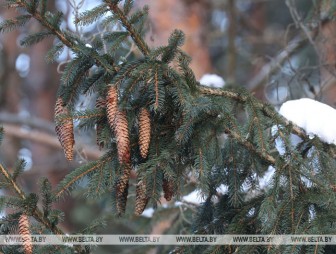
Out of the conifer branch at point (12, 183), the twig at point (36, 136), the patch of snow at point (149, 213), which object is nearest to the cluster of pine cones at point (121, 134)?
the conifer branch at point (12, 183)

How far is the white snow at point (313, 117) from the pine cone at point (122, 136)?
2.69 feet

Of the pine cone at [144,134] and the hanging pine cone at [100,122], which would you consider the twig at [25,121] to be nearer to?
the hanging pine cone at [100,122]

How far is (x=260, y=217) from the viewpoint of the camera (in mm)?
1950

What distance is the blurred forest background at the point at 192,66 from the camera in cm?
365

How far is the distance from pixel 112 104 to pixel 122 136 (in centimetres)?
12

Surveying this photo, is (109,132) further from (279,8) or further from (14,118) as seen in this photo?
(279,8)

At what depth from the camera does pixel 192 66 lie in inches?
205

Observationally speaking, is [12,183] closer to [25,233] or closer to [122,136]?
[25,233]

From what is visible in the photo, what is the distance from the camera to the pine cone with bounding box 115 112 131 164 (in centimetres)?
189

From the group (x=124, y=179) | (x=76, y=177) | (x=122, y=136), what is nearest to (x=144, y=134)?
(x=122, y=136)

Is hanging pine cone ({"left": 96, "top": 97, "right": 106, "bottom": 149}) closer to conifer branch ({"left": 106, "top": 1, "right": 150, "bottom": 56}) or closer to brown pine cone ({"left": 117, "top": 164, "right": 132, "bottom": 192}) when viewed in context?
brown pine cone ({"left": 117, "top": 164, "right": 132, "bottom": 192})

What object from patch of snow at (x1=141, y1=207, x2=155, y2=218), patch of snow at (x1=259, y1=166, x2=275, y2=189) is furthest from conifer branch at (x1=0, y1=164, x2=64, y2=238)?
patch of snow at (x1=141, y1=207, x2=155, y2=218)

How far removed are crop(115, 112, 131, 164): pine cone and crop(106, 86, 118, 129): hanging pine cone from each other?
0.06 ft

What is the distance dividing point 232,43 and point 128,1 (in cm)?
400
